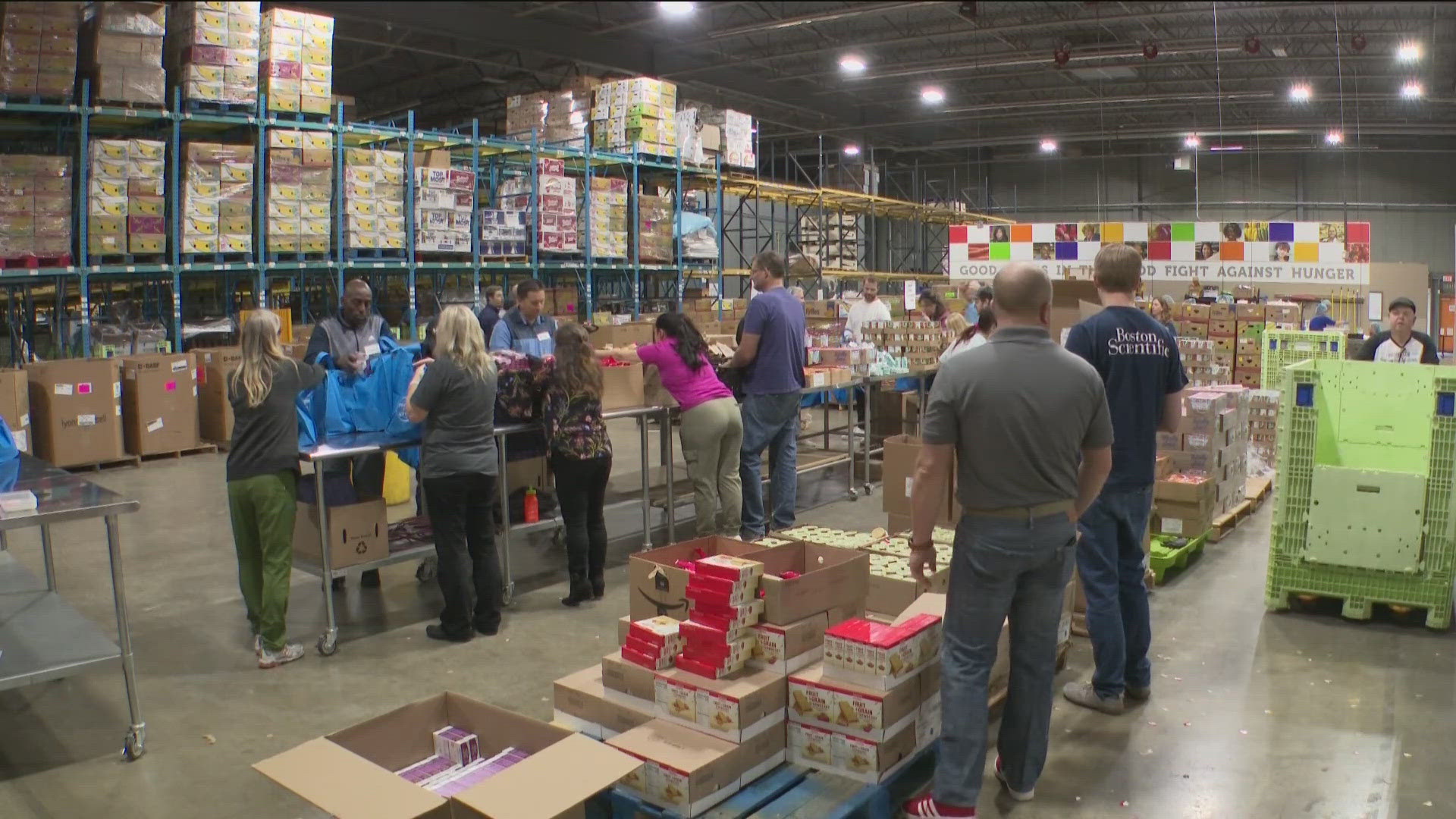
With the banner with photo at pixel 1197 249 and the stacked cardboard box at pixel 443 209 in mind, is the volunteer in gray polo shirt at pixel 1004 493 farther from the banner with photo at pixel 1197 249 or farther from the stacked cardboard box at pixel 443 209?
the stacked cardboard box at pixel 443 209

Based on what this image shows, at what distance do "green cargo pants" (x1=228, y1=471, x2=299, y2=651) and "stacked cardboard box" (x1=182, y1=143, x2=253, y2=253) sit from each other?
6.24 m

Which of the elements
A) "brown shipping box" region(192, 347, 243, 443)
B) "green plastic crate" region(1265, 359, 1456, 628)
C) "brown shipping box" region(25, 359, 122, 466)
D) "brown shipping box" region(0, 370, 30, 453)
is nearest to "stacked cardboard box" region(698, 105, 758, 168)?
"brown shipping box" region(192, 347, 243, 443)

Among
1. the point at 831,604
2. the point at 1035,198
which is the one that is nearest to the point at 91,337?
the point at 831,604

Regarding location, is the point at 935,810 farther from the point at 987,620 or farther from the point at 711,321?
the point at 711,321

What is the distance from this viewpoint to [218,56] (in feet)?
33.2

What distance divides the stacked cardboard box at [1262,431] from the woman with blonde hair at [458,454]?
6.73 meters

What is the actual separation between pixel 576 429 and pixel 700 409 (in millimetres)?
1139

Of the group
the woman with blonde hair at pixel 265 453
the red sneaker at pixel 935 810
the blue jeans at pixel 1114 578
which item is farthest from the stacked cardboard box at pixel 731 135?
the red sneaker at pixel 935 810

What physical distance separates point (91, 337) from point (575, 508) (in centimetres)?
727

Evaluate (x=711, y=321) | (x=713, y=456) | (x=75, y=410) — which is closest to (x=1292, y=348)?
(x=713, y=456)

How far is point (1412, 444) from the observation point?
18.5ft

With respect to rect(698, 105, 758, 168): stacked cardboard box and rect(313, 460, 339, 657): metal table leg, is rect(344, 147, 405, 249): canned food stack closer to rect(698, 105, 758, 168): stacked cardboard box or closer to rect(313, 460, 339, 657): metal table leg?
rect(698, 105, 758, 168): stacked cardboard box

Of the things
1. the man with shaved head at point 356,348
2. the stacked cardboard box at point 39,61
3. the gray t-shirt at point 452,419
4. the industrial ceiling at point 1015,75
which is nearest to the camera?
the gray t-shirt at point 452,419

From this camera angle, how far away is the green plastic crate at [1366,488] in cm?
543
